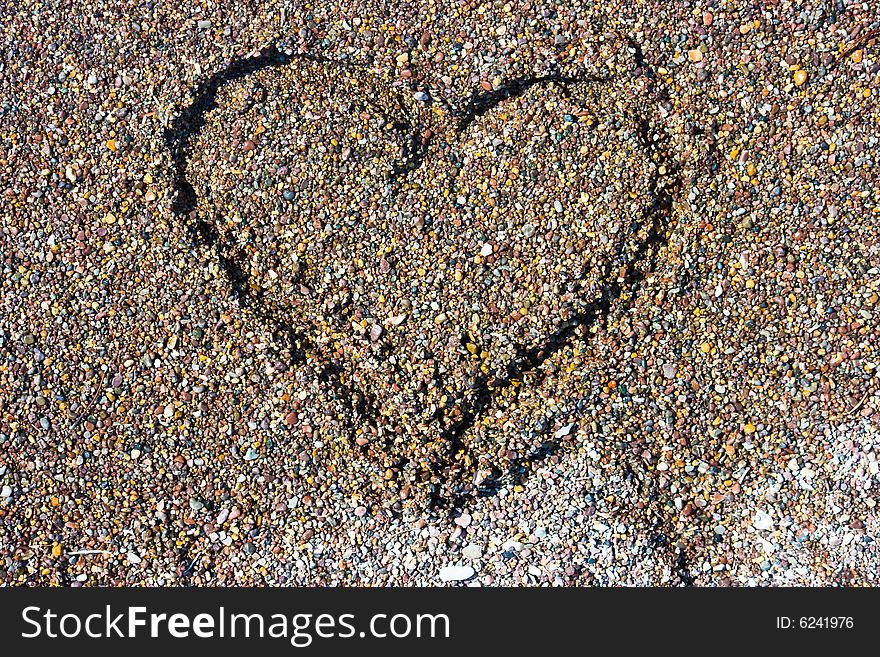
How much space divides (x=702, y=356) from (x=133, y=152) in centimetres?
219

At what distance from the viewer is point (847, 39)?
7.93 feet

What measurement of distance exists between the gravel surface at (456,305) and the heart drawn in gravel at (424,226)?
0.4 inches

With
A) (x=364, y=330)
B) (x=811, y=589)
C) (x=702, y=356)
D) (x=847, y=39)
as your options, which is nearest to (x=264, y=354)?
(x=364, y=330)

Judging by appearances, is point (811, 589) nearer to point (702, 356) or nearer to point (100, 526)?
point (702, 356)

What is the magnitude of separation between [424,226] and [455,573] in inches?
48.4

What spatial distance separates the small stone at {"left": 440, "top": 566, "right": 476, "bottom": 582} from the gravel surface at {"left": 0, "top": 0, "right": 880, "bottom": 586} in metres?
0.02

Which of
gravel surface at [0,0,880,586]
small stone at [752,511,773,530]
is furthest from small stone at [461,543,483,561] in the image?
small stone at [752,511,773,530]

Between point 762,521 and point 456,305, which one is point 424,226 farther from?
point 762,521

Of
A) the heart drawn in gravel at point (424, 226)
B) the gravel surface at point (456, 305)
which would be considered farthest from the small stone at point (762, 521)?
the heart drawn in gravel at point (424, 226)

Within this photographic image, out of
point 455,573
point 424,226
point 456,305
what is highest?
point 424,226

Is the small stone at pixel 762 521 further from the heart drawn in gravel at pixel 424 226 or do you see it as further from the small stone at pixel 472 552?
the small stone at pixel 472 552

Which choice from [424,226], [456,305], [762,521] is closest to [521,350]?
[456,305]

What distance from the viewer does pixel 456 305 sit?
7.96 feet

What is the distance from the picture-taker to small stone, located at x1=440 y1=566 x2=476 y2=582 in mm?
2332
